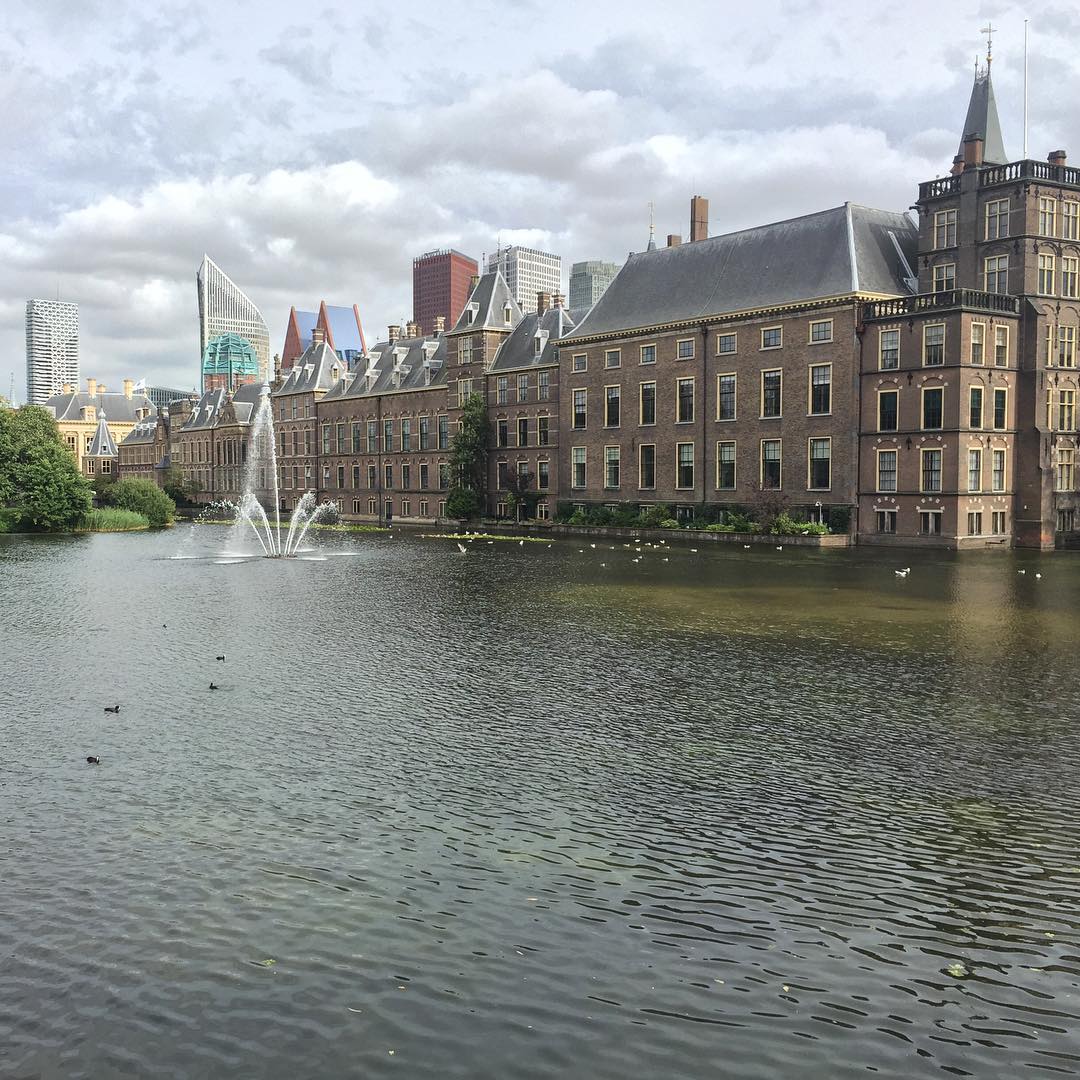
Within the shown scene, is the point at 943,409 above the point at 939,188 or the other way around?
the other way around

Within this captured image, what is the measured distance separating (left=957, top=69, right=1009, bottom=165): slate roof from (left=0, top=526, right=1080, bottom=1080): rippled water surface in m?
47.1

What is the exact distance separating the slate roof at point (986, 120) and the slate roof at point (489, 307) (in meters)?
36.7

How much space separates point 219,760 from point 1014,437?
5174 centimetres

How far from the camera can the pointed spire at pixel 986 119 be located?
5909cm

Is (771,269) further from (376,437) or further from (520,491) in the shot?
(376,437)

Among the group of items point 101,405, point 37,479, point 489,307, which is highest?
point 101,405

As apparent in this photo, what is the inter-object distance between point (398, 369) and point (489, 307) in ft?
48.9

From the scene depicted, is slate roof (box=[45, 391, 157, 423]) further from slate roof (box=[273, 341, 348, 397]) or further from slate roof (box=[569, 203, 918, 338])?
slate roof (box=[569, 203, 918, 338])

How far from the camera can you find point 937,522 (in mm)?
53656

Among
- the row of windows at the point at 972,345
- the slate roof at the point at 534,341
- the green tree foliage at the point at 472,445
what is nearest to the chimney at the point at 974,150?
the row of windows at the point at 972,345

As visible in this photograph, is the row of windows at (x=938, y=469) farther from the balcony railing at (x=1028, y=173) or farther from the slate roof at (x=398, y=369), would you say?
the slate roof at (x=398, y=369)

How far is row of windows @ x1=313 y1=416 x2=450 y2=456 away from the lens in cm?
9050

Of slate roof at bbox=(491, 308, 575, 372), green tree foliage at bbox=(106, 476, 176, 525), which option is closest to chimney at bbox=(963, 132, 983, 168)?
slate roof at bbox=(491, 308, 575, 372)

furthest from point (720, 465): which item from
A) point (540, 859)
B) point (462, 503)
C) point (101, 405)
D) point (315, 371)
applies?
point (101, 405)
